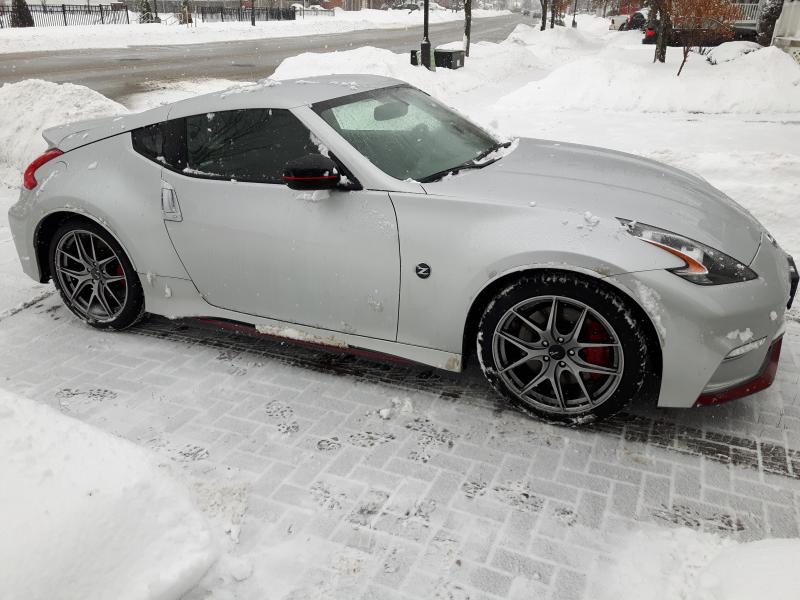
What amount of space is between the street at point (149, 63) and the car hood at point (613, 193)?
40.7ft

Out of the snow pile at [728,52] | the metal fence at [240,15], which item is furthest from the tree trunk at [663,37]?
the metal fence at [240,15]

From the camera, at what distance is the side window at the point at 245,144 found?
3.53 metres

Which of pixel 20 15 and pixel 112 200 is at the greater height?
pixel 20 15

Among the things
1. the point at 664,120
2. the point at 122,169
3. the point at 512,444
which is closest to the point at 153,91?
the point at 664,120

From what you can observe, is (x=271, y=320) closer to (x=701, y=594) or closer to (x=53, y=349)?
(x=53, y=349)

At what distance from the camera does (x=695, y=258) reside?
112 inches

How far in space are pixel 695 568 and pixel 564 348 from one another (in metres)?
1.06

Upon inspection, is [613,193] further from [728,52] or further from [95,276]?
[728,52]

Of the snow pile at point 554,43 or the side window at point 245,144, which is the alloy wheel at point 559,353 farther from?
the snow pile at point 554,43

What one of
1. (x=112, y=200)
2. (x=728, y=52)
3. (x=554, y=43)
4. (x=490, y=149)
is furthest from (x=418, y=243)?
(x=554, y=43)

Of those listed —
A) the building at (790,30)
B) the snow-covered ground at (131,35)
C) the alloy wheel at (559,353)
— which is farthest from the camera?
the snow-covered ground at (131,35)

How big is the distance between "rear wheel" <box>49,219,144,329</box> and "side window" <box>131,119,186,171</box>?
58 centimetres

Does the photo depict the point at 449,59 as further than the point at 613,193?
Yes

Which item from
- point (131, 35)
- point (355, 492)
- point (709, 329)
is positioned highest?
point (131, 35)
